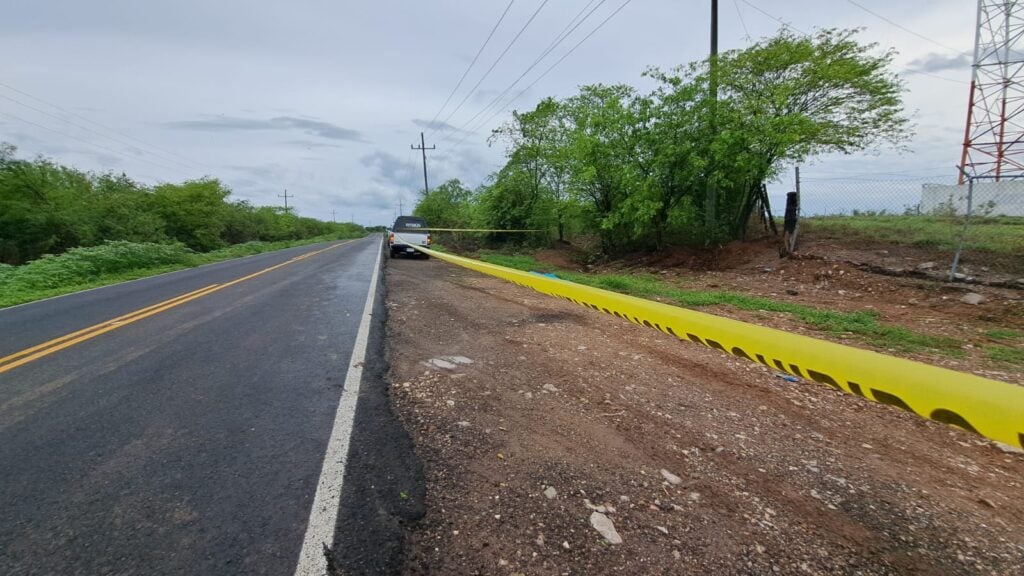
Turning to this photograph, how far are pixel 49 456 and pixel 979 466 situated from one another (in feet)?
20.7

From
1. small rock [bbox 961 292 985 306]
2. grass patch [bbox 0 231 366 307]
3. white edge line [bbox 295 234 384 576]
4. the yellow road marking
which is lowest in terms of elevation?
white edge line [bbox 295 234 384 576]

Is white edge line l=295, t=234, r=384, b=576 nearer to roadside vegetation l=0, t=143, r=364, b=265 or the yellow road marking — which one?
the yellow road marking

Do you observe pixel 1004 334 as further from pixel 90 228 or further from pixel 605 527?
pixel 90 228

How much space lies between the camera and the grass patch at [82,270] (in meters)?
11.1

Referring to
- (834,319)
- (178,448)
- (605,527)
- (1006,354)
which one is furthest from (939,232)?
(178,448)

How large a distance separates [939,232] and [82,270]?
83.9 feet

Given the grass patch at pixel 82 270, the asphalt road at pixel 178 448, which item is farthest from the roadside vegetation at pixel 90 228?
the asphalt road at pixel 178 448

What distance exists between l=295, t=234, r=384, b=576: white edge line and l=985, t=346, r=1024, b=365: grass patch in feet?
23.3

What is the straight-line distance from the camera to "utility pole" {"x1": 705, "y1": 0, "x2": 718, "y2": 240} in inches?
494

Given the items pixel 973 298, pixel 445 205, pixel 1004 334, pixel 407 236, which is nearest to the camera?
pixel 1004 334

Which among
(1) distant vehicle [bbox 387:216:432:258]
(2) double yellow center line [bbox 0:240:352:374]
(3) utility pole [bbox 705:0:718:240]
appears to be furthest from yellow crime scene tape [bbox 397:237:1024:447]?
(1) distant vehicle [bbox 387:216:432:258]

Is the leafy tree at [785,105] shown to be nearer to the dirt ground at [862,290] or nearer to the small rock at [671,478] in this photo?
the dirt ground at [862,290]

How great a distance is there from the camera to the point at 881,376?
146 cm

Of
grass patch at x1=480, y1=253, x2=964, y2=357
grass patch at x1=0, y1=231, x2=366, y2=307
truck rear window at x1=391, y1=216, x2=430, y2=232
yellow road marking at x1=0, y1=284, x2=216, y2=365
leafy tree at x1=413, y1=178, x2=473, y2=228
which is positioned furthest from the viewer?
leafy tree at x1=413, y1=178, x2=473, y2=228
